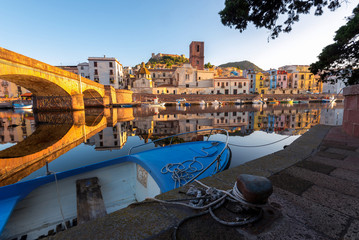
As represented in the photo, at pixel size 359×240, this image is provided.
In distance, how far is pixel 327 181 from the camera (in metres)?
2.31

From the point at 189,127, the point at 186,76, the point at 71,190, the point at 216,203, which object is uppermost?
the point at 186,76

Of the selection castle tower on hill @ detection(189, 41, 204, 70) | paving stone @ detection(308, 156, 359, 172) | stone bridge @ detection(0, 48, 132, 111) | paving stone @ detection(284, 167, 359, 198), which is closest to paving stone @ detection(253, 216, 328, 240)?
paving stone @ detection(284, 167, 359, 198)

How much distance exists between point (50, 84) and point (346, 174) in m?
23.5

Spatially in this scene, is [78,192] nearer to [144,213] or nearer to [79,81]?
[144,213]

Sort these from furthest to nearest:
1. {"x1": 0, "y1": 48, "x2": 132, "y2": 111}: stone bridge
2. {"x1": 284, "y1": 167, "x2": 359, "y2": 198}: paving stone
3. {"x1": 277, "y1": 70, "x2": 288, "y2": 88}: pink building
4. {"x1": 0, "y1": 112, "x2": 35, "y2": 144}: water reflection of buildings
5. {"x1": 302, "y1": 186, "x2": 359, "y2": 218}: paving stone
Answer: {"x1": 277, "y1": 70, "x2": 288, "y2": 88}: pink building, {"x1": 0, "y1": 48, "x2": 132, "y2": 111}: stone bridge, {"x1": 0, "y1": 112, "x2": 35, "y2": 144}: water reflection of buildings, {"x1": 284, "y1": 167, "x2": 359, "y2": 198}: paving stone, {"x1": 302, "y1": 186, "x2": 359, "y2": 218}: paving stone

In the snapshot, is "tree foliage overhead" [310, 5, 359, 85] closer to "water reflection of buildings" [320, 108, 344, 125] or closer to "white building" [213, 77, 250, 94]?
"water reflection of buildings" [320, 108, 344, 125]

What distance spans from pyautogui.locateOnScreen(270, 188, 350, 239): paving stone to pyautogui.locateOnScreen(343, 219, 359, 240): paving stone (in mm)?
37

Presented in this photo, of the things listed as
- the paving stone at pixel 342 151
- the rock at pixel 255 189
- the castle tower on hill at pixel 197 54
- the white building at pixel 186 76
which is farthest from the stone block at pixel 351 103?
the castle tower on hill at pixel 197 54

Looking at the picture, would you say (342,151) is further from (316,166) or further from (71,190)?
(71,190)

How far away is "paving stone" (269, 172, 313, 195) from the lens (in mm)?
2088

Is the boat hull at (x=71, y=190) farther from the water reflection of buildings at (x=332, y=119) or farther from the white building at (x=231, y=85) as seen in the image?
the white building at (x=231, y=85)

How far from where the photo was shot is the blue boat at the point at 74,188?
2.64 m

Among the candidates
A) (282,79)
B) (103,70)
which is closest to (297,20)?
(103,70)

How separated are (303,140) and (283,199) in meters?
3.61
